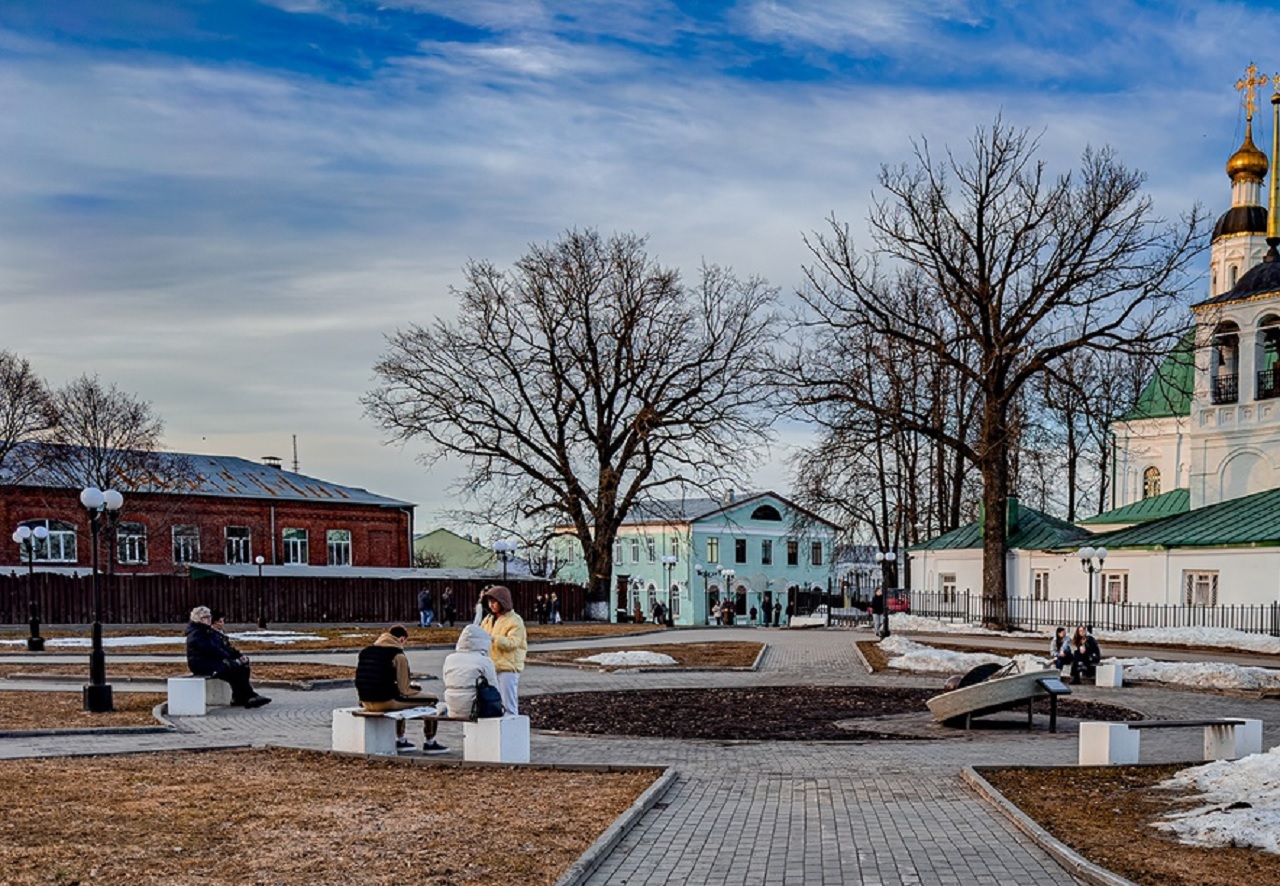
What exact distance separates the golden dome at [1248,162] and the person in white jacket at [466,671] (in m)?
46.2

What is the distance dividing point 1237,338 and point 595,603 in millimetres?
26176

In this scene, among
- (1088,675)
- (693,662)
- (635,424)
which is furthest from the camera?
(635,424)

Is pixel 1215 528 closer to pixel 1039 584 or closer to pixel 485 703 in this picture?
pixel 1039 584

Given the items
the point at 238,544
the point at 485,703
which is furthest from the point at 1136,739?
the point at 238,544

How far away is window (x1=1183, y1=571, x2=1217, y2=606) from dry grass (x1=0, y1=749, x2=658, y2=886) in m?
29.5

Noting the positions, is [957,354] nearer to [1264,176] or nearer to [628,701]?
[1264,176]

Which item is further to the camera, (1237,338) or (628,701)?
(1237,338)

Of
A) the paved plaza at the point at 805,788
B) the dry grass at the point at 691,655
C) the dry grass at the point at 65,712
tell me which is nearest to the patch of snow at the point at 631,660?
the dry grass at the point at 691,655

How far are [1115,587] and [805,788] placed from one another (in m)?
31.3

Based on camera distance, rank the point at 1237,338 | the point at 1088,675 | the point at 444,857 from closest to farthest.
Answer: the point at 444,857, the point at 1088,675, the point at 1237,338

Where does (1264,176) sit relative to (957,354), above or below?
above

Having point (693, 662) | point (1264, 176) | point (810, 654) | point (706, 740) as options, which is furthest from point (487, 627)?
point (1264, 176)

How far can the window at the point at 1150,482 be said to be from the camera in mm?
57906

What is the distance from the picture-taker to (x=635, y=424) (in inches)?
1935
